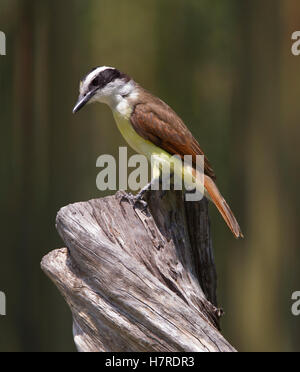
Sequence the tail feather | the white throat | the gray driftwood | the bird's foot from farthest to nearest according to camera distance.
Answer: the white throat → the tail feather → the bird's foot → the gray driftwood

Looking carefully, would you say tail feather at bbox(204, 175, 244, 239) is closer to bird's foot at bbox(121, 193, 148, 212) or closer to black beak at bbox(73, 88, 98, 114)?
bird's foot at bbox(121, 193, 148, 212)

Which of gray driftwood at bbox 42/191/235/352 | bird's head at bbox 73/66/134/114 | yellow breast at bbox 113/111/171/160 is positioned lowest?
gray driftwood at bbox 42/191/235/352

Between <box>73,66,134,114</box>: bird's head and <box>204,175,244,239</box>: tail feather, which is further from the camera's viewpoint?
<box>73,66,134,114</box>: bird's head

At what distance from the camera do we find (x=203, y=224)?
291cm

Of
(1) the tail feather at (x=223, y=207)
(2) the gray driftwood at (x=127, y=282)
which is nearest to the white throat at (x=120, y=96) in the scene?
(1) the tail feather at (x=223, y=207)

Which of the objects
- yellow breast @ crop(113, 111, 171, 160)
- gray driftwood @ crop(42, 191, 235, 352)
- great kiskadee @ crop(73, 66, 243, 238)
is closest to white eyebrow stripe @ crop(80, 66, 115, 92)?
great kiskadee @ crop(73, 66, 243, 238)

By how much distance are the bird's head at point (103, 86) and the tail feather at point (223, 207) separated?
0.60 m

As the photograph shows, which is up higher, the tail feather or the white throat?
the white throat

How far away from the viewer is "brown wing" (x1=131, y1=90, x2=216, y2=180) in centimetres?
302

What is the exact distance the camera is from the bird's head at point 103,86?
3.02m

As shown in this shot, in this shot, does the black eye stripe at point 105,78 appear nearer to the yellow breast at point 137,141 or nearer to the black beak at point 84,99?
the black beak at point 84,99

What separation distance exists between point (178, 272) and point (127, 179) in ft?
3.77
